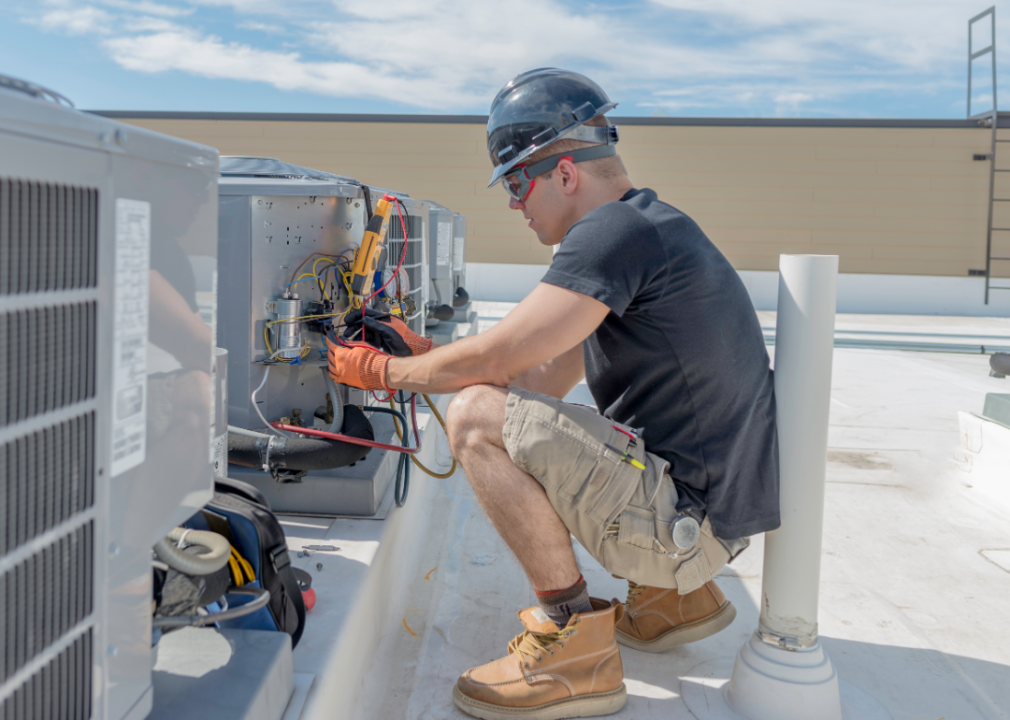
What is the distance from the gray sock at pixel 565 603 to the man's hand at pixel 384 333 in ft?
2.27

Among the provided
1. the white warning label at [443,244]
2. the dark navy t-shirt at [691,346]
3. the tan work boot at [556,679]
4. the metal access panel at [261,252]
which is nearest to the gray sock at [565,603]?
the tan work boot at [556,679]

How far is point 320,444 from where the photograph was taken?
6.31ft

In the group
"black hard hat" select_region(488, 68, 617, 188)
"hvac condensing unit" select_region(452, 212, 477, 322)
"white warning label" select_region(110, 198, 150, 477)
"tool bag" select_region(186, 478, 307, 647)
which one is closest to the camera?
"white warning label" select_region(110, 198, 150, 477)

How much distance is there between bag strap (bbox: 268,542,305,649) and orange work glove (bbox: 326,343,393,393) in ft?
1.87

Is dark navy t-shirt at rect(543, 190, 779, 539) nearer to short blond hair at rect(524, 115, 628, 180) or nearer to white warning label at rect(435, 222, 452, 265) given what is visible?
short blond hair at rect(524, 115, 628, 180)

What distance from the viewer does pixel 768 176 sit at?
1141 centimetres

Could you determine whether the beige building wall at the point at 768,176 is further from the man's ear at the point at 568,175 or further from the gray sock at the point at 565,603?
the gray sock at the point at 565,603

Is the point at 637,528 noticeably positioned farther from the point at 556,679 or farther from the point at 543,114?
the point at 543,114

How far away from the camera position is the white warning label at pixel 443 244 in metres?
5.10

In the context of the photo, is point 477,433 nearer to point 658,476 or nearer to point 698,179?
point 658,476

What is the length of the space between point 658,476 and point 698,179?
35.3 feet

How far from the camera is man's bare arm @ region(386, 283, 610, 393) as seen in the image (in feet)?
4.79

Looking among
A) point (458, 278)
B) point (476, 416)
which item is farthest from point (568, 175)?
point (458, 278)

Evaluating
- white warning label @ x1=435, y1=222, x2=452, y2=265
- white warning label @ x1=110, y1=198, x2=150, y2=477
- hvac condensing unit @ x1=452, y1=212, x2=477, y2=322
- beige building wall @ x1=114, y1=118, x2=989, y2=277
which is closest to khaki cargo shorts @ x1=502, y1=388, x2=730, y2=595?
white warning label @ x1=110, y1=198, x2=150, y2=477
